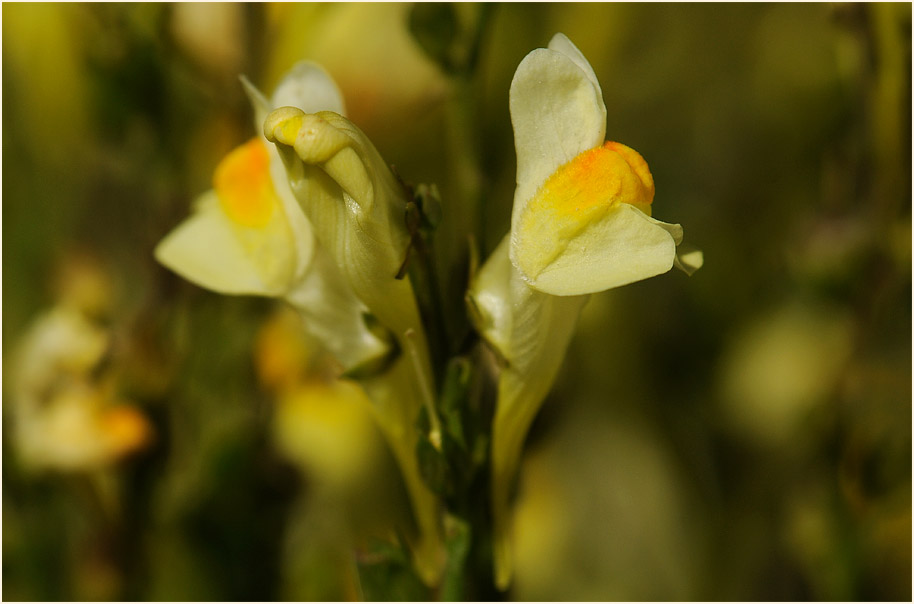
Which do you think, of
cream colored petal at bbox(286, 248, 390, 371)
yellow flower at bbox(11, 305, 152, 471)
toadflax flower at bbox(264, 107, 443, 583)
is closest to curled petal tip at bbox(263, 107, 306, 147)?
toadflax flower at bbox(264, 107, 443, 583)

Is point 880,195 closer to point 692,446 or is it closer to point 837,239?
point 837,239

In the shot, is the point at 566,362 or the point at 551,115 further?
the point at 566,362

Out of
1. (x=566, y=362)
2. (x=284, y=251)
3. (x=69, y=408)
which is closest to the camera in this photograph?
(x=284, y=251)

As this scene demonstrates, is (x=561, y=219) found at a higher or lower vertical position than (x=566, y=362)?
higher

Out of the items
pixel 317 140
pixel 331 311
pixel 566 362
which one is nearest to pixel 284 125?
pixel 317 140

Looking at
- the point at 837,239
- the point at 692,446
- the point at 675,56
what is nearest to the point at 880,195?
the point at 837,239

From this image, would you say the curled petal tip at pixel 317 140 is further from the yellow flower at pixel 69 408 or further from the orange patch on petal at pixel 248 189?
the yellow flower at pixel 69 408

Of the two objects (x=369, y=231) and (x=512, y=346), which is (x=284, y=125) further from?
(x=512, y=346)
